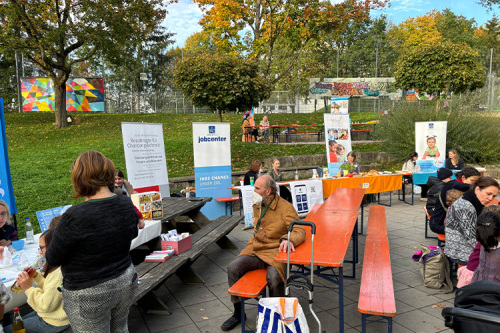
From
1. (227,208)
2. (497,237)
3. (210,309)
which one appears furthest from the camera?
(227,208)

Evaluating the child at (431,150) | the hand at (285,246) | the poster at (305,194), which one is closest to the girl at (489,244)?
the hand at (285,246)

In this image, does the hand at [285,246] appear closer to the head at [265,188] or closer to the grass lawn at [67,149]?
the head at [265,188]

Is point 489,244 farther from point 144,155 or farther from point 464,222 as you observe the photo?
point 144,155

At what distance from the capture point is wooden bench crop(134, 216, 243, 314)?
3646 mm

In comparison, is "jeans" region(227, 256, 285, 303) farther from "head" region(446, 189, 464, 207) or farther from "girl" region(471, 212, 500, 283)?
"head" region(446, 189, 464, 207)

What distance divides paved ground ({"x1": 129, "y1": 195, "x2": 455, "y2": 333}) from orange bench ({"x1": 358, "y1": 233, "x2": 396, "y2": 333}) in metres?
0.37

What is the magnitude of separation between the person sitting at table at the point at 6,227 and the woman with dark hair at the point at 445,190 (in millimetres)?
5910

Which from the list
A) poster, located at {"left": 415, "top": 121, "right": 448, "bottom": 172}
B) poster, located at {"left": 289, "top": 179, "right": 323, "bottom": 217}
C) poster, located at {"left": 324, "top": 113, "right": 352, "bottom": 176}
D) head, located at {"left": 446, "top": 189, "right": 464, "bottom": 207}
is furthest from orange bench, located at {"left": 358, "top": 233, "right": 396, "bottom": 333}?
poster, located at {"left": 415, "top": 121, "right": 448, "bottom": 172}

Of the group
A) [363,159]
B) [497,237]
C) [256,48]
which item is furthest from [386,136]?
[497,237]

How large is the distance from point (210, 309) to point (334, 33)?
13626 mm

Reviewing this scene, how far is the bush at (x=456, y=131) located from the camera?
491 inches

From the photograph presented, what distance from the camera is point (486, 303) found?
1.91 meters

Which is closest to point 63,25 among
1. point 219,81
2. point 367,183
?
point 219,81

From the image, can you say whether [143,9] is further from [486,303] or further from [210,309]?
[486,303]
